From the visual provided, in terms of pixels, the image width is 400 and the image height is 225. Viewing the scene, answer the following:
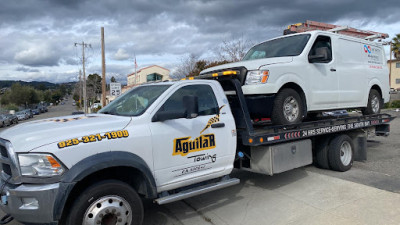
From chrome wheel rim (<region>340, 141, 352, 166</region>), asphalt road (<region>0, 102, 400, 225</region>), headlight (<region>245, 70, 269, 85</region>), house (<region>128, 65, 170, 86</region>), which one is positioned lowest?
asphalt road (<region>0, 102, 400, 225</region>)

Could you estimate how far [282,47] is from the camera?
253 inches

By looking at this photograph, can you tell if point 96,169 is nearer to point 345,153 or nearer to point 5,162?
point 5,162

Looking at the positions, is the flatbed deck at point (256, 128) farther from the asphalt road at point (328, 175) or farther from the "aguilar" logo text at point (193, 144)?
the asphalt road at point (328, 175)

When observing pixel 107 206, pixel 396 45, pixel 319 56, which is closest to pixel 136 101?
pixel 107 206

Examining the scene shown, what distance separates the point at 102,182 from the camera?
11.5 ft

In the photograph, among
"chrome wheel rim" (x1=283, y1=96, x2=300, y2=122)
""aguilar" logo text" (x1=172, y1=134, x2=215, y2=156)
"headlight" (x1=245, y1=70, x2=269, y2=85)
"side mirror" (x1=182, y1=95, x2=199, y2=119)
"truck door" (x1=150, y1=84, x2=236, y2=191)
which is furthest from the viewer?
"chrome wheel rim" (x1=283, y1=96, x2=300, y2=122)

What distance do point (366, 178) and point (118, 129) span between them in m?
5.21

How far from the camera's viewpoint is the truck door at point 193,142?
4.01 meters

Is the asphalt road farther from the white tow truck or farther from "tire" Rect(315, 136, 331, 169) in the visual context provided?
the white tow truck

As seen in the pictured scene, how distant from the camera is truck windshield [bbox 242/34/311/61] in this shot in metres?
6.15

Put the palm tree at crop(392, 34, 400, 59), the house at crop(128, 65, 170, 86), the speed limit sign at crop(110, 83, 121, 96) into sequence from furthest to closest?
1. the house at crop(128, 65, 170, 86)
2. the palm tree at crop(392, 34, 400, 59)
3. the speed limit sign at crop(110, 83, 121, 96)

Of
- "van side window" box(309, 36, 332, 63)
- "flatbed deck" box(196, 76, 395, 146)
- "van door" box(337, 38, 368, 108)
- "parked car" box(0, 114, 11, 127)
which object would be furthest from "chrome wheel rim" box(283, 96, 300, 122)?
"parked car" box(0, 114, 11, 127)

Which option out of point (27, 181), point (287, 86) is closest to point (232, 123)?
point (287, 86)

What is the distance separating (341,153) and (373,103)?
1.78 metres
